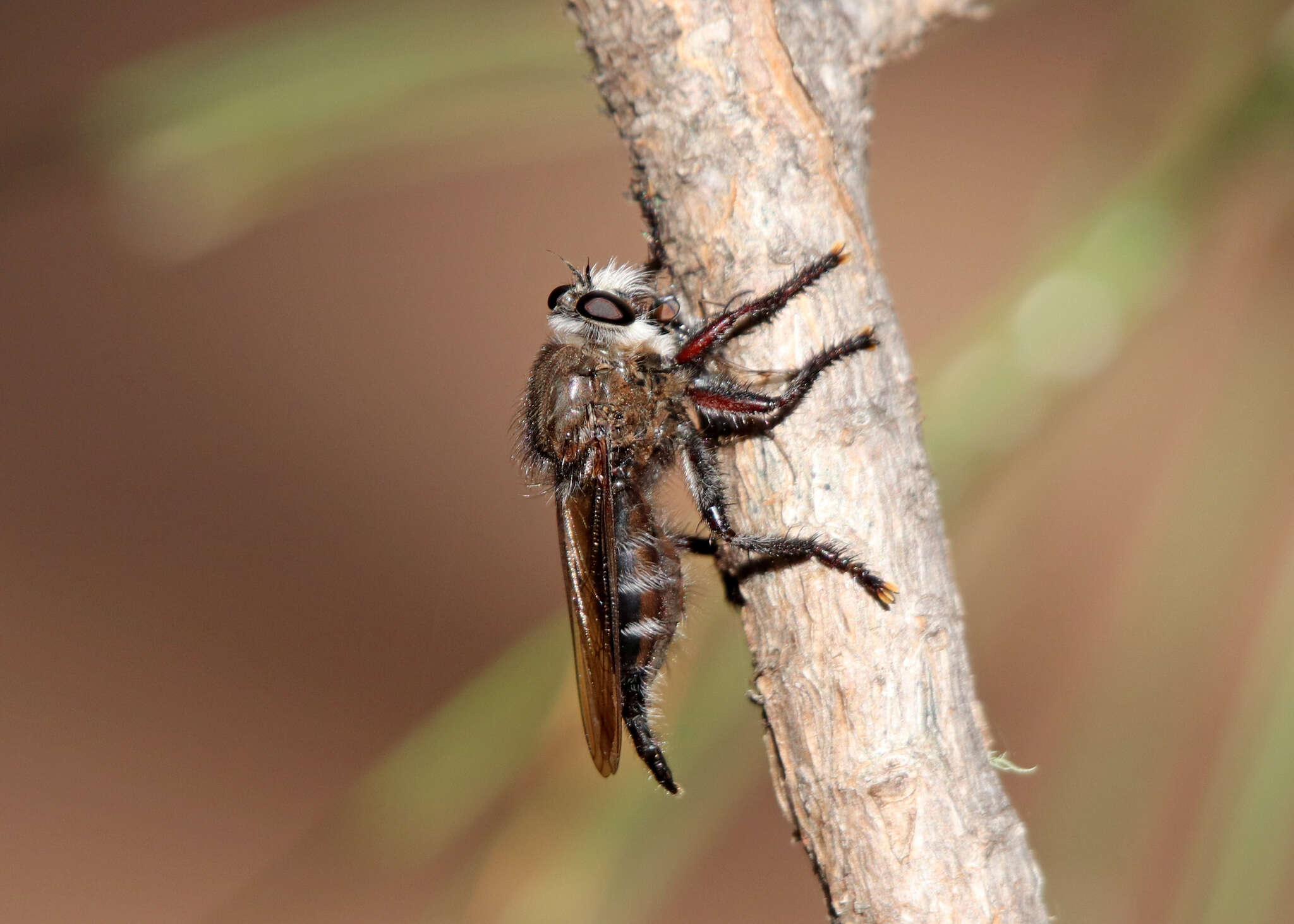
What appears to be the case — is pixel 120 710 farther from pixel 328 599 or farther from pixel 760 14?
pixel 760 14

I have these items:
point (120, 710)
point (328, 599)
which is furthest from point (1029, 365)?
point (120, 710)

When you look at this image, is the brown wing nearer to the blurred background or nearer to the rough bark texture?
the blurred background

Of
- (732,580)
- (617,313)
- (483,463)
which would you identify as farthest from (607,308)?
(483,463)

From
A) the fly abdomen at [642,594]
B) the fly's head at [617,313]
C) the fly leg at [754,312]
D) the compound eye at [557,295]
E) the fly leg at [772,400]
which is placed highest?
the compound eye at [557,295]

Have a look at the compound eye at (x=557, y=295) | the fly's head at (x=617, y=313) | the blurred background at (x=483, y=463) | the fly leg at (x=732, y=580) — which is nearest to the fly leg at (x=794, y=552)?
the fly leg at (x=732, y=580)

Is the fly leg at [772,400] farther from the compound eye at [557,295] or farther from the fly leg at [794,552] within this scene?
the compound eye at [557,295]

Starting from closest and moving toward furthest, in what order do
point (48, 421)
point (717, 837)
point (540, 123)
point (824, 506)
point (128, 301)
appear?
point (824, 506)
point (540, 123)
point (717, 837)
point (48, 421)
point (128, 301)

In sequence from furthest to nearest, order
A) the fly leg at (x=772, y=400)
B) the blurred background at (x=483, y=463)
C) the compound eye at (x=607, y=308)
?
the compound eye at (x=607, y=308)
the blurred background at (x=483, y=463)
the fly leg at (x=772, y=400)

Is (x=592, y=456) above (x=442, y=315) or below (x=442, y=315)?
below
